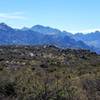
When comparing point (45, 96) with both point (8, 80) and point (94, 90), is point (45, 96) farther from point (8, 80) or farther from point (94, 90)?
point (94, 90)

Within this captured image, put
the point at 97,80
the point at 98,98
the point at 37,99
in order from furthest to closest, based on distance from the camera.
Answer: the point at 97,80, the point at 98,98, the point at 37,99

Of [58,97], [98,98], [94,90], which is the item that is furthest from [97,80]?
[58,97]

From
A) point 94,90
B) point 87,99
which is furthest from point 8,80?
point 94,90

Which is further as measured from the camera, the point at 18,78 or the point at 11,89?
the point at 18,78

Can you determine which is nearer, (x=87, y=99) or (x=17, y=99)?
(x=17, y=99)

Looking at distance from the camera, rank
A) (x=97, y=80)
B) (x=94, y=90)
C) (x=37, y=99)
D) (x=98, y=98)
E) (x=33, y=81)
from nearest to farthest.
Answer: (x=37, y=99) < (x=33, y=81) < (x=98, y=98) < (x=94, y=90) < (x=97, y=80)

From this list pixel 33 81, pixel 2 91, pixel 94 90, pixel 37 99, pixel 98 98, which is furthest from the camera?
pixel 94 90

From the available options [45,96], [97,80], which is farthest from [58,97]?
[97,80]

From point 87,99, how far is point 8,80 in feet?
14.2

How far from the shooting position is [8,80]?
19766 mm

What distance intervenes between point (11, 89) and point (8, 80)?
2.43 ft

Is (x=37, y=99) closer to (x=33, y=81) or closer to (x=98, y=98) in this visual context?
(x=33, y=81)

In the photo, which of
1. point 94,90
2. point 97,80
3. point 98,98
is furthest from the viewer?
point 97,80

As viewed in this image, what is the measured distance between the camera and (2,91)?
18.8 metres
